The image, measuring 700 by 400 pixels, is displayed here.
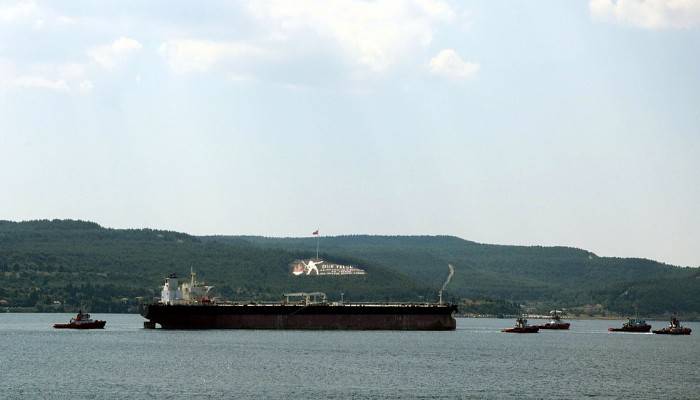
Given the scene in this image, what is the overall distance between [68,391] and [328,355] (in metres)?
38.0

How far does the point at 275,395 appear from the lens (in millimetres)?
90500

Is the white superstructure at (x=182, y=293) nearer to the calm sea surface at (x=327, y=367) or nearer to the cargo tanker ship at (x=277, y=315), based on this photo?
the cargo tanker ship at (x=277, y=315)

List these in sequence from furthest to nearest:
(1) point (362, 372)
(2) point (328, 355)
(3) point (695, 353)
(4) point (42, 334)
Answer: (4) point (42, 334)
(3) point (695, 353)
(2) point (328, 355)
(1) point (362, 372)

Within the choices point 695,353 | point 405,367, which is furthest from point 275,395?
point 695,353

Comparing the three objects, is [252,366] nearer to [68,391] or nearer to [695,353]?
[68,391]

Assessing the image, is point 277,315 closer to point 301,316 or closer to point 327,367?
point 301,316

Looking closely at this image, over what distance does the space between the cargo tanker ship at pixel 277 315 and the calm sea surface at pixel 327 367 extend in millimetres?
4151

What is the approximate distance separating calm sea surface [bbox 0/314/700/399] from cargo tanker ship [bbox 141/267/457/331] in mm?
4151

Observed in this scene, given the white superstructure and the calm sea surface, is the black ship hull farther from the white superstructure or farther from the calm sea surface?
the calm sea surface

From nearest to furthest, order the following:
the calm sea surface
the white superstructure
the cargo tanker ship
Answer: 1. the calm sea surface
2. the cargo tanker ship
3. the white superstructure

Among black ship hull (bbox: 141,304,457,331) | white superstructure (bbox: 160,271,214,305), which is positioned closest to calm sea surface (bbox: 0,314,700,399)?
black ship hull (bbox: 141,304,457,331)

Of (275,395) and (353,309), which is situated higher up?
Answer: (353,309)

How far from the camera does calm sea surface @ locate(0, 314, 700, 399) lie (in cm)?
9406

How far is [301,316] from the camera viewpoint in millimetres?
174000
